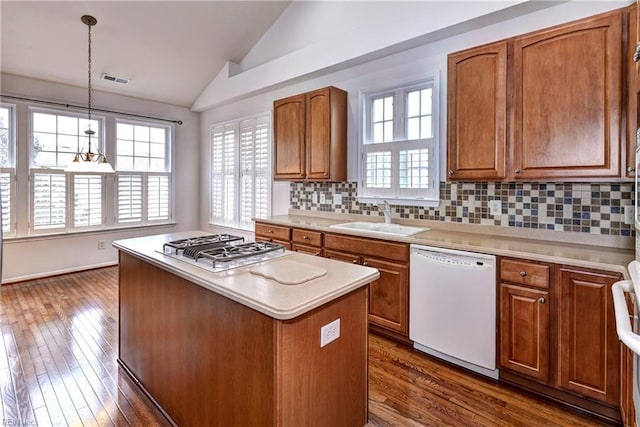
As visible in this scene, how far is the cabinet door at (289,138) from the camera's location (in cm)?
376

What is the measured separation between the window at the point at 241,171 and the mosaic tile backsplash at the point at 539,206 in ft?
7.19

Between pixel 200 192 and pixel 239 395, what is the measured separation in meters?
5.10

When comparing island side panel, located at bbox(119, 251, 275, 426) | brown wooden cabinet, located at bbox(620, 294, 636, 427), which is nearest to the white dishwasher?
brown wooden cabinet, located at bbox(620, 294, 636, 427)

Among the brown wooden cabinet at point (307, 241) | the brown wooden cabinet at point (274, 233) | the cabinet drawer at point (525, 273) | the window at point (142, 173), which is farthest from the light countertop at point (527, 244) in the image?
the window at point (142, 173)

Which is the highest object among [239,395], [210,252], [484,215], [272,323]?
[484,215]

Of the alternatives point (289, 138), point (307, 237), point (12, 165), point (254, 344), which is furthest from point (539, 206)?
point (12, 165)

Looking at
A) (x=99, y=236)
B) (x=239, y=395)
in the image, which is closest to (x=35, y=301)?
(x=99, y=236)

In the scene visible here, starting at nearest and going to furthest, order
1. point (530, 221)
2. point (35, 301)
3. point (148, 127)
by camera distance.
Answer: point (530, 221) → point (35, 301) → point (148, 127)

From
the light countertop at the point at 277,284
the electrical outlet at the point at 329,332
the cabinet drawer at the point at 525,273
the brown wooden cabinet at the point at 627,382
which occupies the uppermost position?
the light countertop at the point at 277,284

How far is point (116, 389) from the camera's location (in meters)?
2.18

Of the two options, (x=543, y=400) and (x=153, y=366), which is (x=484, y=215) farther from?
(x=153, y=366)

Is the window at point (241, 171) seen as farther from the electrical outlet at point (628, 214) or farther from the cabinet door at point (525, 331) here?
the electrical outlet at point (628, 214)

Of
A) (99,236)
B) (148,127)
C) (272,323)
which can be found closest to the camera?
(272,323)

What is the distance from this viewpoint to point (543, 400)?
210cm
